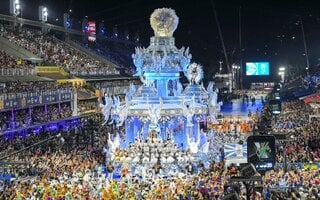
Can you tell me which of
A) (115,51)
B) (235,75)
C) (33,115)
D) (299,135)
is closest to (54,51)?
(33,115)

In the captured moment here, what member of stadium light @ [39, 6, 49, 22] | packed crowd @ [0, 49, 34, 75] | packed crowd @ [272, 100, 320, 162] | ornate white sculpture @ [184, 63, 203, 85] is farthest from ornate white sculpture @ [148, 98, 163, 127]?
stadium light @ [39, 6, 49, 22]

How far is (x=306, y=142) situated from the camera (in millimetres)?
33688

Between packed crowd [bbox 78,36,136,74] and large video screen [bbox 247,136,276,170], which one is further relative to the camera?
packed crowd [bbox 78,36,136,74]

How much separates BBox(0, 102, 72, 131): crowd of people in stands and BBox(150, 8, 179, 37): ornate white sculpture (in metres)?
12.9

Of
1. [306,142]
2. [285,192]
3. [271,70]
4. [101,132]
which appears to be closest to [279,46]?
[271,70]

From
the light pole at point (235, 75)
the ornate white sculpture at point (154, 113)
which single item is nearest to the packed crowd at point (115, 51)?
the light pole at point (235, 75)

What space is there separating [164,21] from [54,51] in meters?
34.4

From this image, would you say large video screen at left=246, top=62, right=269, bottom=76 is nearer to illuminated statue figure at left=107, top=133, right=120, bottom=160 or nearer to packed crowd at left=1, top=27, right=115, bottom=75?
packed crowd at left=1, top=27, right=115, bottom=75

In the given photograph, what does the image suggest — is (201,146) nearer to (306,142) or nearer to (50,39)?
(306,142)

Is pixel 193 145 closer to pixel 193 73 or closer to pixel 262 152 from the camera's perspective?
pixel 193 73

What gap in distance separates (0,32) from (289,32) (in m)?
56.2

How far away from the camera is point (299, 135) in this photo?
3625cm

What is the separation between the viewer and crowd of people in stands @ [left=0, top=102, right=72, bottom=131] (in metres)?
42.2

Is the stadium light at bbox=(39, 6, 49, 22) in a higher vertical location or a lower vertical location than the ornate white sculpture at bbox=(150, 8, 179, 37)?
higher
